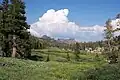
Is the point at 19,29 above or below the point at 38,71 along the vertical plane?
above

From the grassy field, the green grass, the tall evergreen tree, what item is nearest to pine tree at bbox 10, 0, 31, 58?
the tall evergreen tree

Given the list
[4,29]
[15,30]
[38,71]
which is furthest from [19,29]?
[38,71]

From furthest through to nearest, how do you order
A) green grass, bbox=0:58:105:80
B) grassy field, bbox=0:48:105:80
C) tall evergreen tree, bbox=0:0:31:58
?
tall evergreen tree, bbox=0:0:31:58 < grassy field, bbox=0:48:105:80 < green grass, bbox=0:58:105:80

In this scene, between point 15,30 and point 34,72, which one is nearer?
point 34,72

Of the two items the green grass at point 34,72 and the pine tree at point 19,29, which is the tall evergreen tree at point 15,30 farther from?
the green grass at point 34,72

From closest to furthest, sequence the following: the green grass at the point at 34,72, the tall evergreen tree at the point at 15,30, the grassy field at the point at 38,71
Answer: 1. the green grass at the point at 34,72
2. the grassy field at the point at 38,71
3. the tall evergreen tree at the point at 15,30

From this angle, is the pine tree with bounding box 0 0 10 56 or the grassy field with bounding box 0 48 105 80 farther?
the pine tree with bounding box 0 0 10 56

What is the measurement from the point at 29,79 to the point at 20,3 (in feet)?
172

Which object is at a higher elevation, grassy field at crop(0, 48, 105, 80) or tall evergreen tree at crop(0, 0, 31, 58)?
tall evergreen tree at crop(0, 0, 31, 58)

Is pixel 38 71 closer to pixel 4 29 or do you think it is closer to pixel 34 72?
pixel 34 72

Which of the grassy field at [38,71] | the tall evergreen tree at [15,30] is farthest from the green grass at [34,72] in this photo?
the tall evergreen tree at [15,30]

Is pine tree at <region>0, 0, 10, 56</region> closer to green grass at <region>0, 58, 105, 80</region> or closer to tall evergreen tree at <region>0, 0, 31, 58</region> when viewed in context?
tall evergreen tree at <region>0, 0, 31, 58</region>

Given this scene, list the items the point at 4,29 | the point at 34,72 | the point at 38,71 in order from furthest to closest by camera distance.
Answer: the point at 4,29 < the point at 38,71 < the point at 34,72

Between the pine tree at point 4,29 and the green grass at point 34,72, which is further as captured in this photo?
the pine tree at point 4,29
